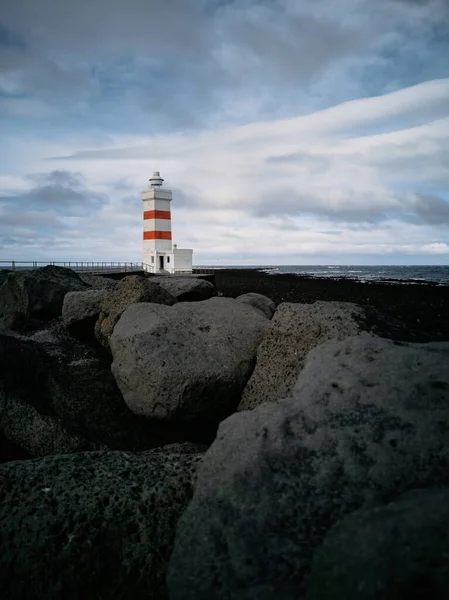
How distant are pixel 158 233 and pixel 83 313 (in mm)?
28826

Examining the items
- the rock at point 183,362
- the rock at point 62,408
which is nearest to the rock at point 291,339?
the rock at point 183,362

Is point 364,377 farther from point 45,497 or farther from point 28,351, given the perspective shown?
point 28,351

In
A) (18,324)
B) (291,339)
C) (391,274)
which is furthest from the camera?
(391,274)

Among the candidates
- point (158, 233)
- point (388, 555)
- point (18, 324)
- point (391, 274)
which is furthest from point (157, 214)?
point (391, 274)

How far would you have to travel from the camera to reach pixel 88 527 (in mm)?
2678

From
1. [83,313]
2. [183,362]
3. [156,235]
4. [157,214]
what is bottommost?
[183,362]

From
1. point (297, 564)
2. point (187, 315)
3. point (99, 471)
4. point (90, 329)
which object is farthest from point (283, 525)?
point (90, 329)

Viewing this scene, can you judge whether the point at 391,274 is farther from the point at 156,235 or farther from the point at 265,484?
the point at 265,484

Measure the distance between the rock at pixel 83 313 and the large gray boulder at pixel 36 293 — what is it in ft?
6.50

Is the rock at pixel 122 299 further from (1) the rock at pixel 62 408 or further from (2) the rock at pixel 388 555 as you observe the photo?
(2) the rock at pixel 388 555

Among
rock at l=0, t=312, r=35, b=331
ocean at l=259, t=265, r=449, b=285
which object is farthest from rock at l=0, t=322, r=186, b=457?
ocean at l=259, t=265, r=449, b=285

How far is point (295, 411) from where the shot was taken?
9.02 feet

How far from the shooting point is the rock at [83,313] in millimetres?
7395

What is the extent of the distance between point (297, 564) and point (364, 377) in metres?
1.13
